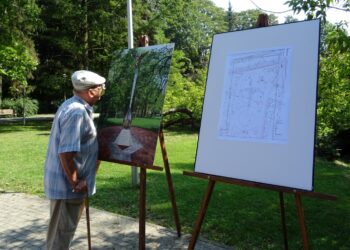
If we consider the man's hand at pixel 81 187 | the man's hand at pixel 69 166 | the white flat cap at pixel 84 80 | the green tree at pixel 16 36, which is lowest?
the man's hand at pixel 81 187

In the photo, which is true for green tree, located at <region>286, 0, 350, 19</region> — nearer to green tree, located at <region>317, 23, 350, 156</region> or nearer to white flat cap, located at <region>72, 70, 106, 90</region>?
green tree, located at <region>317, 23, 350, 156</region>

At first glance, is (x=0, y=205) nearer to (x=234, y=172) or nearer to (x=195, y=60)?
(x=234, y=172)

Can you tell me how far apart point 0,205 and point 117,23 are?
55.4ft

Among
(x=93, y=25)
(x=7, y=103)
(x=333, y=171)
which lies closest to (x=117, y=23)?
(x=93, y=25)

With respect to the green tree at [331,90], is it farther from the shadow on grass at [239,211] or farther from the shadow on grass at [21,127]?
the shadow on grass at [21,127]

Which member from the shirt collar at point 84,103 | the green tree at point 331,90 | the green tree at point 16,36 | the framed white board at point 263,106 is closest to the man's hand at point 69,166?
the shirt collar at point 84,103

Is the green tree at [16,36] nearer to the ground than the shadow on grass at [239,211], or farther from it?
farther from it

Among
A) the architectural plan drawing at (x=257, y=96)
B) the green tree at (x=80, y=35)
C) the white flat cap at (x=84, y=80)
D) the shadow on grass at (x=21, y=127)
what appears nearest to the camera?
the architectural plan drawing at (x=257, y=96)

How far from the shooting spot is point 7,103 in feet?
96.2

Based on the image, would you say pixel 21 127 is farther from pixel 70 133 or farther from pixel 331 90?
pixel 70 133

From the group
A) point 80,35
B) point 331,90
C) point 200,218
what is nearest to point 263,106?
point 200,218

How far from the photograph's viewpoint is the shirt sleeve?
3.52m

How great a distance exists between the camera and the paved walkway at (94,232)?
4.84 metres

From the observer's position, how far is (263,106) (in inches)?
139
